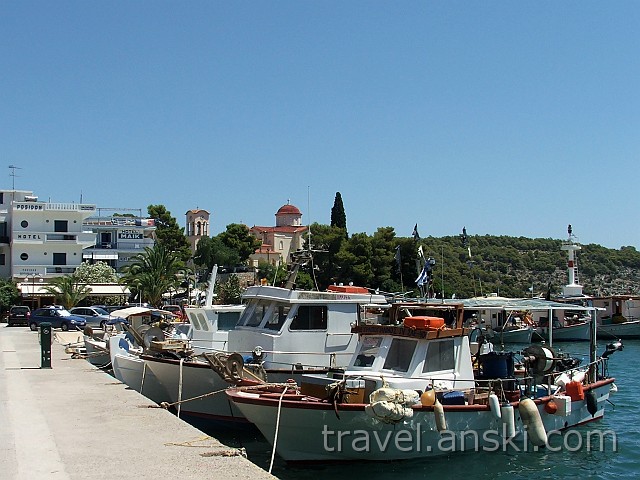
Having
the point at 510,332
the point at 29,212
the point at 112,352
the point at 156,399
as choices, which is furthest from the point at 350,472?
the point at 29,212

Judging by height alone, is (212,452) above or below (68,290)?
below

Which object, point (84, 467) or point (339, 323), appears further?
point (339, 323)

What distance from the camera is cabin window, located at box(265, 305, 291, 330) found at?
18.9 meters

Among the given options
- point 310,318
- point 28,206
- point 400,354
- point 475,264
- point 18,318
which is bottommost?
point 18,318

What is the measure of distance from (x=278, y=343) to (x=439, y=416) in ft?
18.3

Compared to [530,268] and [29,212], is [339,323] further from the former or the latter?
[530,268]

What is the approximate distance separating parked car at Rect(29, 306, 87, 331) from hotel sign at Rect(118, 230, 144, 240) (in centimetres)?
2850

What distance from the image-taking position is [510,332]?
50.0 metres

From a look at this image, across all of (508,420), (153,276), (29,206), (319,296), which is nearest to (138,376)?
(319,296)

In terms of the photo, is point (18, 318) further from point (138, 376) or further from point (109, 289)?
point (138, 376)

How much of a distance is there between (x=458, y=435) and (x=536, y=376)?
127 inches

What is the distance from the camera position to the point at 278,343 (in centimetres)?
1853

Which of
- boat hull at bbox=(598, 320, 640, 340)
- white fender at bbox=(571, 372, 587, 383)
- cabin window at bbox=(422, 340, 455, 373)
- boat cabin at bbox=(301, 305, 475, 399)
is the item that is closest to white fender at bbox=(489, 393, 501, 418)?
boat cabin at bbox=(301, 305, 475, 399)

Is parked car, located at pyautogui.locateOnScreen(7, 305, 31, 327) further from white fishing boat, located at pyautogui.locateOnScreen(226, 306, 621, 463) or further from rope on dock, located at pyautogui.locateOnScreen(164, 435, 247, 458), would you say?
rope on dock, located at pyautogui.locateOnScreen(164, 435, 247, 458)
